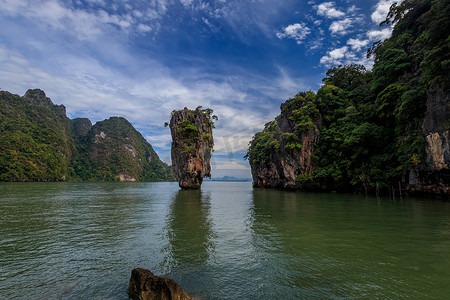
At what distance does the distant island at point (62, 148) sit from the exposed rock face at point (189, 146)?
52903mm

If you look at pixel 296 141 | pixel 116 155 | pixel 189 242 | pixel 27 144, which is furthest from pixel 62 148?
pixel 189 242

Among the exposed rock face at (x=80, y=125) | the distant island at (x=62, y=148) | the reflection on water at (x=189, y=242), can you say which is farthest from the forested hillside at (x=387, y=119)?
the exposed rock face at (x=80, y=125)

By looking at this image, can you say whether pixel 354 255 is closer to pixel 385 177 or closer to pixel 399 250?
pixel 399 250

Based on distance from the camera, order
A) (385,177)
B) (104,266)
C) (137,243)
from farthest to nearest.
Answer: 1. (385,177)
2. (137,243)
3. (104,266)

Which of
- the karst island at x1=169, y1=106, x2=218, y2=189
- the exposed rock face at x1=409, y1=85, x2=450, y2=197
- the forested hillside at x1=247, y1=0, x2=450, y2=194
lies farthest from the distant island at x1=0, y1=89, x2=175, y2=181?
the exposed rock face at x1=409, y1=85, x2=450, y2=197

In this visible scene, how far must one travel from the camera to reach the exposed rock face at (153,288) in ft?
12.3

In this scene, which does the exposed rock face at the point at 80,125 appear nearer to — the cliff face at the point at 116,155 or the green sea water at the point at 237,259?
the cliff face at the point at 116,155

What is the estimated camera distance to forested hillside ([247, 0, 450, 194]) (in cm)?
1772

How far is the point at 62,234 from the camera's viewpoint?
29.2ft

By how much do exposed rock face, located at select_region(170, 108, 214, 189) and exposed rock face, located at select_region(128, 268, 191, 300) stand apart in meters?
35.1

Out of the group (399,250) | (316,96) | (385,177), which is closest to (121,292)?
(399,250)

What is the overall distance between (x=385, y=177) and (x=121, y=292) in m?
29.5

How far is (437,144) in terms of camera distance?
17.7m

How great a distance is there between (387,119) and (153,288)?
3192cm
